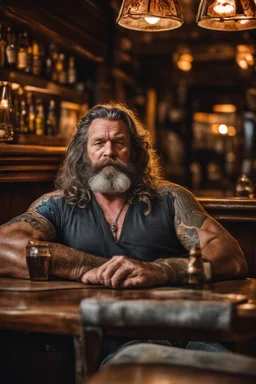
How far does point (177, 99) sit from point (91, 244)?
9500 mm

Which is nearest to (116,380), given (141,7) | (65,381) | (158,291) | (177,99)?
(158,291)

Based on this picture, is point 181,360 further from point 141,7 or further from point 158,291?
point 141,7

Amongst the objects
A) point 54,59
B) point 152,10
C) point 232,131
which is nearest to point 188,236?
point 152,10

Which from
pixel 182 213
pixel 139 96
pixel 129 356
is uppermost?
pixel 139 96

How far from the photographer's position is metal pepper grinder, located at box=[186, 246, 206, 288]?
259 centimetres

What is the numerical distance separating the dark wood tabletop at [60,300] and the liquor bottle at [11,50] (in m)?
2.70

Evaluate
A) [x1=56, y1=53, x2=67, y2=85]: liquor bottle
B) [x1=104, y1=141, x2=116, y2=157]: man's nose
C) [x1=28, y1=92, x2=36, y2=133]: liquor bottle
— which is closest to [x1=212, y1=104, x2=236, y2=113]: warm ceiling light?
[x1=56, y1=53, x2=67, y2=85]: liquor bottle

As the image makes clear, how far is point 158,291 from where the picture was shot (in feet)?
8.26

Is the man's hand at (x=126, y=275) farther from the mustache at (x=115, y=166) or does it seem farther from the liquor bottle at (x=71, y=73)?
the liquor bottle at (x=71, y=73)

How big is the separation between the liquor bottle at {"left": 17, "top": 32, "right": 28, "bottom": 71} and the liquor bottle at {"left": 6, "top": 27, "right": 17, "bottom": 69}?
6cm

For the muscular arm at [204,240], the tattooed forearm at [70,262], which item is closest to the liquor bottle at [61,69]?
the muscular arm at [204,240]

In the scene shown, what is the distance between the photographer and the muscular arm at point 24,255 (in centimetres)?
296

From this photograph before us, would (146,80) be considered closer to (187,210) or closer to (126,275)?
(187,210)

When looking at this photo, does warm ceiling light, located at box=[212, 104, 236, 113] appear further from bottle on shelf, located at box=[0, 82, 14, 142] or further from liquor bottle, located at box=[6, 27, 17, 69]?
bottle on shelf, located at box=[0, 82, 14, 142]
